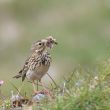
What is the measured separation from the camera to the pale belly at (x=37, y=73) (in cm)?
1022

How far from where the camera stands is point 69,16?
70.9 ft

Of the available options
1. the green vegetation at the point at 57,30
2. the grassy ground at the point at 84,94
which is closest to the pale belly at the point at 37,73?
the grassy ground at the point at 84,94

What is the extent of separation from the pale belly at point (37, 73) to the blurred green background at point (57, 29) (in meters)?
7.43

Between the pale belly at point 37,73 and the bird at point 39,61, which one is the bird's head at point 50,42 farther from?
the pale belly at point 37,73

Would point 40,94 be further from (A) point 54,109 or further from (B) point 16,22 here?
(B) point 16,22

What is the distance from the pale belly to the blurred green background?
24.4 feet

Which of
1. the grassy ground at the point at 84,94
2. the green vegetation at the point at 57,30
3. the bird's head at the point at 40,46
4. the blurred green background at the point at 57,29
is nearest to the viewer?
the grassy ground at the point at 84,94

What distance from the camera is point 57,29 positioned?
68.0 ft

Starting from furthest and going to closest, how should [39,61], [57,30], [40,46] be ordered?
[57,30] < [39,61] < [40,46]

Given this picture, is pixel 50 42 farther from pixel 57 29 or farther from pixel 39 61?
pixel 57 29

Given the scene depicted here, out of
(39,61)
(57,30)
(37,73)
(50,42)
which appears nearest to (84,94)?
(50,42)

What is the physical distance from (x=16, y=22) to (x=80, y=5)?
1518 mm

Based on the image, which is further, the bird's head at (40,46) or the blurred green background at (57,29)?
the blurred green background at (57,29)

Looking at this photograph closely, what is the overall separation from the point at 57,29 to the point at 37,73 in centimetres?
1047
